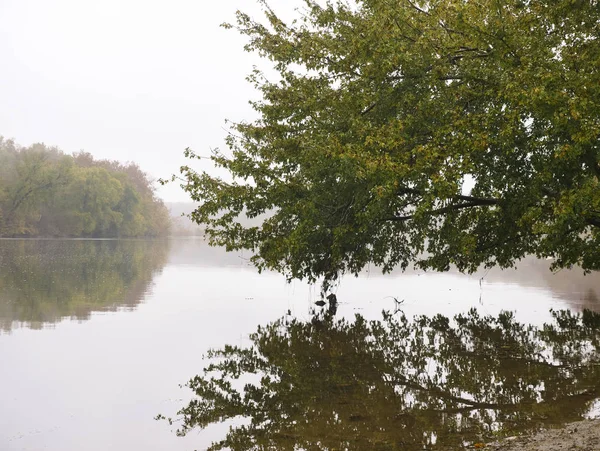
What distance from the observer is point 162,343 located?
59.6 ft

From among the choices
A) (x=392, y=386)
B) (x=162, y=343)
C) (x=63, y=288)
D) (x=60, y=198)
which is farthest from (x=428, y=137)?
(x=60, y=198)

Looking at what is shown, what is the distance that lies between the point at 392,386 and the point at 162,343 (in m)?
7.60

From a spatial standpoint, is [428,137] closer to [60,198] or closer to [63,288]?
[63,288]

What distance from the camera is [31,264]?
45.8 metres

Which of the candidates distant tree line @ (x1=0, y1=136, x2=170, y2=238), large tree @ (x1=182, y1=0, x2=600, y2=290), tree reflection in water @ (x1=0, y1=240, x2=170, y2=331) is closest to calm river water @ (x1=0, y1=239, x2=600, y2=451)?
tree reflection in water @ (x1=0, y1=240, x2=170, y2=331)

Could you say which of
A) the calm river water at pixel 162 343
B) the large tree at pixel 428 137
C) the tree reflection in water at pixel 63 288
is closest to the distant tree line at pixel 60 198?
the tree reflection in water at pixel 63 288

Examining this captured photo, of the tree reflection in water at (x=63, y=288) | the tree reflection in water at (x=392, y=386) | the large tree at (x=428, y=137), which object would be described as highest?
the large tree at (x=428, y=137)

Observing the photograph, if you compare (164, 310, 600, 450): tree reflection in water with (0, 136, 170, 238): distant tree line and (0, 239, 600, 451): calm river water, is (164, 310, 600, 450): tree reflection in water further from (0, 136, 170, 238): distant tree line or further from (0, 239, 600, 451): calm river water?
(0, 136, 170, 238): distant tree line

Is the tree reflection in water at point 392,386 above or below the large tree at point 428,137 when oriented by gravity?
below

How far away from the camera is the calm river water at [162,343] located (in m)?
10.5

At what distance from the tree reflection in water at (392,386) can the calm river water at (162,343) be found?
0.09 metres

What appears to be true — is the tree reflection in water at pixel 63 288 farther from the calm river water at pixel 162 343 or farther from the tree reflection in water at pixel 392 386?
the tree reflection in water at pixel 392 386

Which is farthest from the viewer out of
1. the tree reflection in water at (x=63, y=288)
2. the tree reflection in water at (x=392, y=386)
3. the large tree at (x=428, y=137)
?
the tree reflection in water at (x=63, y=288)

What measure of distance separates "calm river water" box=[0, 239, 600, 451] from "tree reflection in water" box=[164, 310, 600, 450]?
0.09 m
